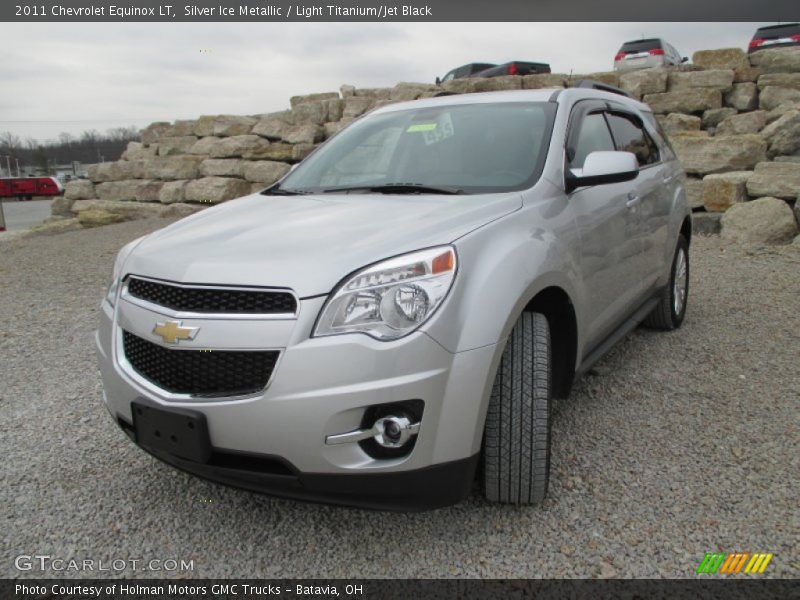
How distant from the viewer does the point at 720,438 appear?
3.06 metres

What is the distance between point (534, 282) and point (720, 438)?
144 centimetres

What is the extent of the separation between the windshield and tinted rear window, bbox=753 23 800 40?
1421 cm

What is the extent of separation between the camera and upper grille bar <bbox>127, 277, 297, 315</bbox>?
2.01 m

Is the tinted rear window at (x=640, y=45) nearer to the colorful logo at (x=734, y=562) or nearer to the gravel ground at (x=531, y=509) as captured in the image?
the gravel ground at (x=531, y=509)

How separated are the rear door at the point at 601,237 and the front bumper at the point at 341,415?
1062 millimetres

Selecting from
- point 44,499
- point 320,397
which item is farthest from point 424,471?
point 44,499

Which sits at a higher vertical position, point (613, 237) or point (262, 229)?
point (262, 229)

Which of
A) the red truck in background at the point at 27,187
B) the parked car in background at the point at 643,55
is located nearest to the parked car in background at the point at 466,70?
the parked car in background at the point at 643,55

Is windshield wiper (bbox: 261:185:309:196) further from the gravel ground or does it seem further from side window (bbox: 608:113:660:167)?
side window (bbox: 608:113:660:167)

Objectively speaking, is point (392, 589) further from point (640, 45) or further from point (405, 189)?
point (640, 45)

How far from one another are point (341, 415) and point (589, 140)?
89.2 inches

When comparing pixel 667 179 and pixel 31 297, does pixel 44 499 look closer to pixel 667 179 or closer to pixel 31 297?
pixel 667 179

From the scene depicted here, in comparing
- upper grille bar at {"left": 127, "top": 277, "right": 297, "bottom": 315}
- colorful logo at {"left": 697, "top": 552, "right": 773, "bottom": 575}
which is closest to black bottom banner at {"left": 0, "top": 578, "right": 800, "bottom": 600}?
colorful logo at {"left": 697, "top": 552, "right": 773, "bottom": 575}

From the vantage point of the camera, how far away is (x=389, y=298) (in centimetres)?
200
